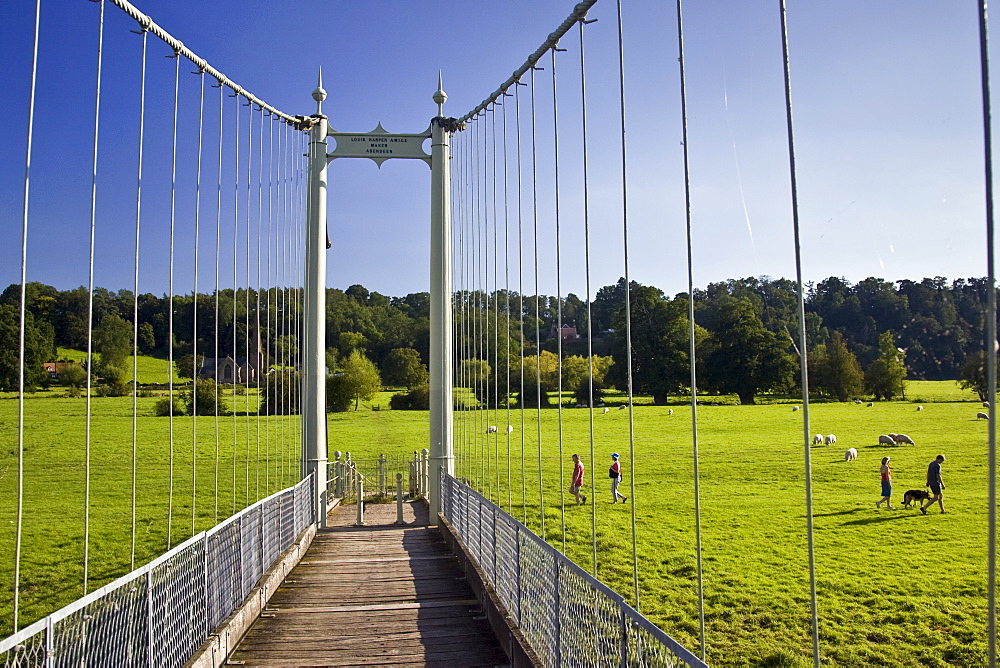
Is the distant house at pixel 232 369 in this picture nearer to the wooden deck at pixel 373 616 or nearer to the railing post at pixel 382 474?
the wooden deck at pixel 373 616

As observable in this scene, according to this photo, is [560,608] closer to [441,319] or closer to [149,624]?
[149,624]

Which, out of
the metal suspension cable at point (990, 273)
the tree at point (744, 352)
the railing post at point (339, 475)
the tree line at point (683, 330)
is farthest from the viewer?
the railing post at point (339, 475)

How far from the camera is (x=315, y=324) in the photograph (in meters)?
11.2

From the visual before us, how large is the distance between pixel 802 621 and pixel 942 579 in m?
3.87

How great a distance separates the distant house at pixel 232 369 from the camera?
1032 cm

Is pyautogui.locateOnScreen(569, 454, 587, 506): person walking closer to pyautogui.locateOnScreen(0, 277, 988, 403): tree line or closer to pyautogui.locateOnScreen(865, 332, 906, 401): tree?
pyautogui.locateOnScreen(0, 277, 988, 403): tree line

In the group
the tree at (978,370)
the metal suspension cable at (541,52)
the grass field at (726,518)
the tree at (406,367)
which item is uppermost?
the metal suspension cable at (541,52)

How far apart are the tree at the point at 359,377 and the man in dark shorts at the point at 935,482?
103 feet

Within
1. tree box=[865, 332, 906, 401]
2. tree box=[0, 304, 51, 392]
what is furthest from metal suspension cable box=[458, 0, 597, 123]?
tree box=[0, 304, 51, 392]

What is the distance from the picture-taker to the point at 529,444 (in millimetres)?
36125

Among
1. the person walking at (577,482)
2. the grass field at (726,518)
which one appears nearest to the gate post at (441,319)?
the grass field at (726,518)

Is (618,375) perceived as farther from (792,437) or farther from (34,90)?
(34,90)

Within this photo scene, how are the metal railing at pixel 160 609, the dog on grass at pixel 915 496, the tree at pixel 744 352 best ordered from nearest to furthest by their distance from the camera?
1. the metal railing at pixel 160 609
2. the tree at pixel 744 352
3. the dog on grass at pixel 915 496

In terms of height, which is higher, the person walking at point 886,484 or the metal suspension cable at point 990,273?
the metal suspension cable at point 990,273
